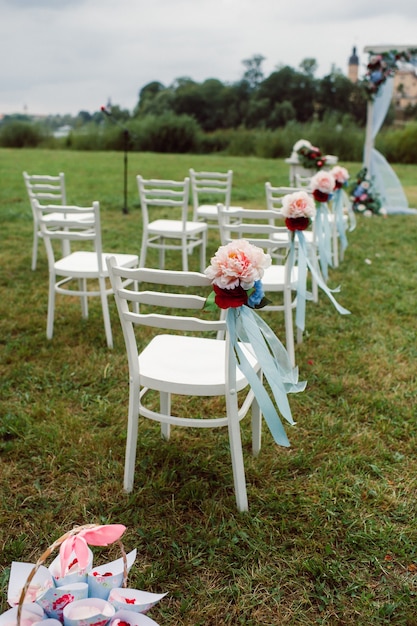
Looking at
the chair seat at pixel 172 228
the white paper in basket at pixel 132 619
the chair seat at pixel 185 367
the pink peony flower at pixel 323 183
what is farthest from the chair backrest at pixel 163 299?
the chair seat at pixel 172 228

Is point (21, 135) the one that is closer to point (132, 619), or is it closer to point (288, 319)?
point (288, 319)

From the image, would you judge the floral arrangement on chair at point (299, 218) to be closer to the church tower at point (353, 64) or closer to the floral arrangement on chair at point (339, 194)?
the floral arrangement on chair at point (339, 194)

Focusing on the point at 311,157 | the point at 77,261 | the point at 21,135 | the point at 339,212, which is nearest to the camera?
the point at 77,261

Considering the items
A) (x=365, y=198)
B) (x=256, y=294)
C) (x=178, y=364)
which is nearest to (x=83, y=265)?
(x=178, y=364)

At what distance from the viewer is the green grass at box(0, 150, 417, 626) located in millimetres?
1980

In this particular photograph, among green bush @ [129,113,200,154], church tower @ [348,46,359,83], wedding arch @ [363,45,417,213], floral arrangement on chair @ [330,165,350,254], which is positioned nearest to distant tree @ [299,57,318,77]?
church tower @ [348,46,359,83]

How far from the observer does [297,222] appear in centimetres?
339

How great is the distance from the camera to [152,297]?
2098 millimetres

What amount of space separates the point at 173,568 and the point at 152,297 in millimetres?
936

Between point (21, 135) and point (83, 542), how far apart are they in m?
21.1

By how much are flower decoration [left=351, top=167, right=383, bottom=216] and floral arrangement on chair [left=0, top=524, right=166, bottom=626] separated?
8086 millimetres

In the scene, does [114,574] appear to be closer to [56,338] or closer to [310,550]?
[310,550]

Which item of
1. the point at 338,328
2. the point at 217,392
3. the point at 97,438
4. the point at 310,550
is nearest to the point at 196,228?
the point at 338,328

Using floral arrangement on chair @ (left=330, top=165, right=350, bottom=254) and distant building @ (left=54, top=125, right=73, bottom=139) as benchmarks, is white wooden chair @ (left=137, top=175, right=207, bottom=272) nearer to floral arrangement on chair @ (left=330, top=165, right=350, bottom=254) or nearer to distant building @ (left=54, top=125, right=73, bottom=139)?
floral arrangement on chair @ (left=330, top=165, right=350, bottom=254)
